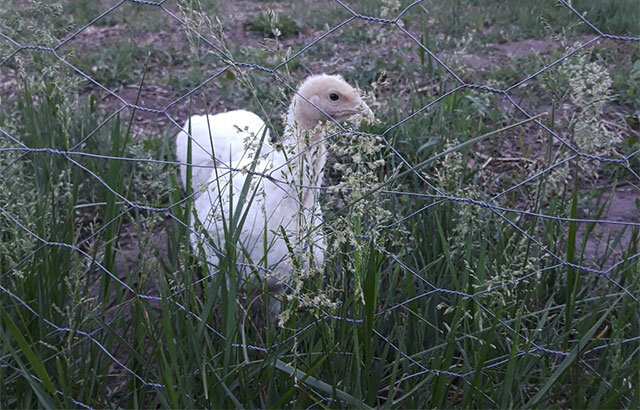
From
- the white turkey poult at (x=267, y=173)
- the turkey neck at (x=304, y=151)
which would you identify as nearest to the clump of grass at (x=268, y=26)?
the white turkey poult at (x=267, y=173)

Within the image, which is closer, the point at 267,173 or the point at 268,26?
the point at 267,173

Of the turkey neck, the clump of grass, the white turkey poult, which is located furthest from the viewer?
the clump of grass

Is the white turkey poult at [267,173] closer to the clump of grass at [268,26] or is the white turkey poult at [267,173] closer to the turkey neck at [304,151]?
the turkey neck at [304,151]

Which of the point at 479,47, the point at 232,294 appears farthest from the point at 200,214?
the point at 479,47

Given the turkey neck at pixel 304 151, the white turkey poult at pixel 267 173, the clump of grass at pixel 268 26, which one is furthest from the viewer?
the clump of grass at pixel 268 26

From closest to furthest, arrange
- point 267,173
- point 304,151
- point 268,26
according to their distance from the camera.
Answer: point 304,151
point 267,173
point 268,26

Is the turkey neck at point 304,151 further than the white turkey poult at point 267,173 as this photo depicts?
No

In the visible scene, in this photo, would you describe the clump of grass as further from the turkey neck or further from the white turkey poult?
the turkey neck

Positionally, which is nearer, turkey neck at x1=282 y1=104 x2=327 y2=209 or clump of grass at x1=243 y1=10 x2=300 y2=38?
turkey neck at x1=282 y1=104 x2=327 y2=209

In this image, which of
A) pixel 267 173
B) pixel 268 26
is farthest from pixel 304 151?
pixel 268 26

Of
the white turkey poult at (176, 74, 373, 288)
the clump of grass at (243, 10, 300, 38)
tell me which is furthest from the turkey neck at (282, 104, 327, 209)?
the clump of grass at (243, 10, 300, 38)

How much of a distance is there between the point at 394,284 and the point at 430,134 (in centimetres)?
156

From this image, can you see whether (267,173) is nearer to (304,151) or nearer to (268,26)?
(304,151)

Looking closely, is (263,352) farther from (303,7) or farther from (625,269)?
(303,7)
